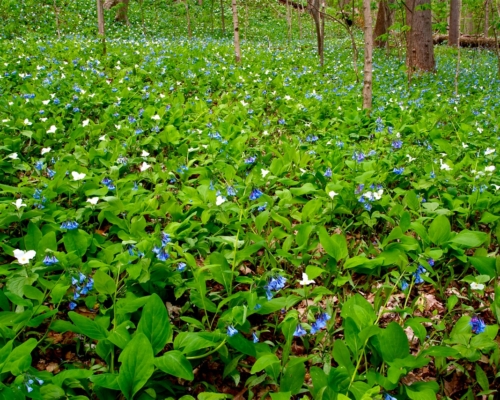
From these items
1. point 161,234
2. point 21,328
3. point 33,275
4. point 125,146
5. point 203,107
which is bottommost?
point 21,328

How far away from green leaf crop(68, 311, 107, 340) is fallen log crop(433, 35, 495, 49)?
63.3 feet

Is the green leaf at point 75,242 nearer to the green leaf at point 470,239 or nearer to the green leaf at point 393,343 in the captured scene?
the green leaf at point 393,343

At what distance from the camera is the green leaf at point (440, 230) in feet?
7.22

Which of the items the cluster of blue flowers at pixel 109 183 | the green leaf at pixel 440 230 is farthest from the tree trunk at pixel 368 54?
the cluster of blue flowers at pixel 109 183

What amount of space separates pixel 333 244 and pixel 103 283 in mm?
1209

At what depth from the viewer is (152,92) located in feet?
18.2

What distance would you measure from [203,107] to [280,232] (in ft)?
9.92

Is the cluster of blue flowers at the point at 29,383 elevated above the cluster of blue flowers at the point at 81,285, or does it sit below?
below

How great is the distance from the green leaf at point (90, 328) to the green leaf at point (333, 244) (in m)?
1.19

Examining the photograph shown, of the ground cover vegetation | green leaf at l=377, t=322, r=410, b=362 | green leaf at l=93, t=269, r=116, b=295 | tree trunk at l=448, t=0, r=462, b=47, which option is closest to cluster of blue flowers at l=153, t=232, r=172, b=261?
the ground cover vegetation

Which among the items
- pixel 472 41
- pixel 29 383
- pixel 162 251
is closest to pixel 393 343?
pixel 162 251

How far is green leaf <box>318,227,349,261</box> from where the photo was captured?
7.11ft

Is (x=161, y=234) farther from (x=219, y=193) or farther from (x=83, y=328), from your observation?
(x=219, y=193)

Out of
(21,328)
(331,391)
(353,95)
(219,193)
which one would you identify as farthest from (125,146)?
(353,95)
